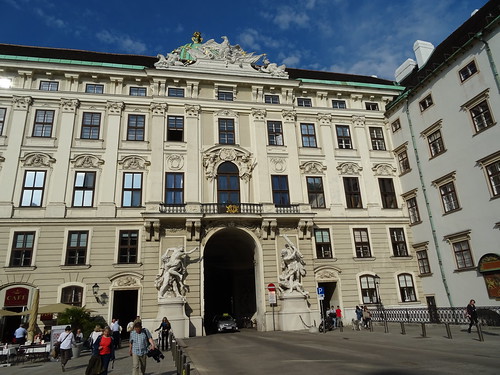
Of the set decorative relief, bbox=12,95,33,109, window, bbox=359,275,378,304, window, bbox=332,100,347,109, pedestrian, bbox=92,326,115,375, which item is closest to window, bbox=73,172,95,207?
decorative relief, bbox=12,95,33,109

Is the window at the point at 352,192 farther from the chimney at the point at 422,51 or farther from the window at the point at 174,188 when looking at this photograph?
the chimney at the point at 422,51

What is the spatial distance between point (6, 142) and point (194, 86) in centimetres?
1477

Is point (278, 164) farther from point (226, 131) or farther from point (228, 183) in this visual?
point (226, 131)

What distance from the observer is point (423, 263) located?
28281 mm

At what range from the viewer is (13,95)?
88.7ft

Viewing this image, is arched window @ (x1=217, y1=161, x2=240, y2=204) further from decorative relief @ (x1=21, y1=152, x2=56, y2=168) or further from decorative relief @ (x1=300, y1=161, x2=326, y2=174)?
decorative relief @ (x1=21, y1=152, x2=56, y2=168)

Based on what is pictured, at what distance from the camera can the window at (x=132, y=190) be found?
87.5ft

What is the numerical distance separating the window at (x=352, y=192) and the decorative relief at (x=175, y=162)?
14.0 metres

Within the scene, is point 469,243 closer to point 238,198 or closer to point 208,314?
point 238,198

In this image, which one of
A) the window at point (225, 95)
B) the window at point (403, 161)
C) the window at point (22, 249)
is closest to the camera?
the window at point (22, 249)

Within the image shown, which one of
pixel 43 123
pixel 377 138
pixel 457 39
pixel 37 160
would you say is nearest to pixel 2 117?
pixel 43 123

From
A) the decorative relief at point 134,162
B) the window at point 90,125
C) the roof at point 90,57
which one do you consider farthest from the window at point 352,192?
the window at point 90,125

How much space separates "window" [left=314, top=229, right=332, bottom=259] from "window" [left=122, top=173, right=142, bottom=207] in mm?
14115

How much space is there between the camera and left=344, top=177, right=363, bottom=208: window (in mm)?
30219
